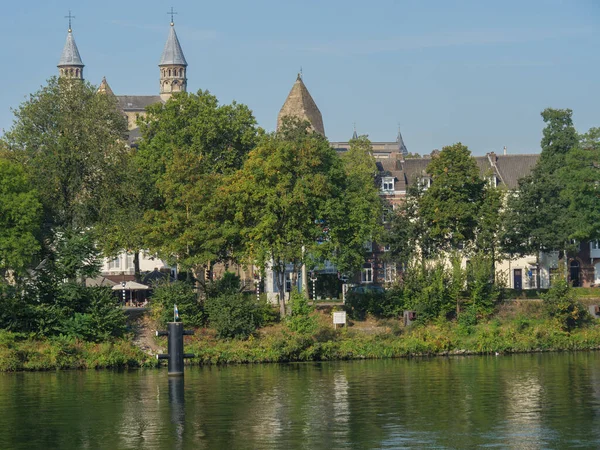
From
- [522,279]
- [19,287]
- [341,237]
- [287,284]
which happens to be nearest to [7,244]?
[19,287]

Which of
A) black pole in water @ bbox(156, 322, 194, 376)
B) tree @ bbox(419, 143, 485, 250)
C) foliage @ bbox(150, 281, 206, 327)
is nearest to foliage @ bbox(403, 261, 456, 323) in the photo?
tree @ bbox(419, 143, 485, 250)

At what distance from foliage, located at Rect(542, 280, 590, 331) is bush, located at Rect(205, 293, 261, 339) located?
60.0ft

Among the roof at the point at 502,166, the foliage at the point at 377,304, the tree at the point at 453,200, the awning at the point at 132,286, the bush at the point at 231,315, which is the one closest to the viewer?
the bush at the point at 231,315

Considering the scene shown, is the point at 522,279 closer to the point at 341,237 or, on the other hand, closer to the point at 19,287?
the point at 341,237

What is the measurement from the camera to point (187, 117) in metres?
85.2

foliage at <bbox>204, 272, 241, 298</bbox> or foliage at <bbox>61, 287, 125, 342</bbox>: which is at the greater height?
foliage at <bbox>204, 272, 241, 298</bbox>

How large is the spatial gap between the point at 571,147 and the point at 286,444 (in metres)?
67.0

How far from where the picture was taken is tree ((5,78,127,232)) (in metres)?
72.5

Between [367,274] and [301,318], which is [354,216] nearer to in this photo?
[301,318]

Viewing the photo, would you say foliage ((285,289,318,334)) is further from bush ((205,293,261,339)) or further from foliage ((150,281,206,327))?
foliage ((150,281,206,327))

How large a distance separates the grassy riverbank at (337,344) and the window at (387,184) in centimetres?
3741

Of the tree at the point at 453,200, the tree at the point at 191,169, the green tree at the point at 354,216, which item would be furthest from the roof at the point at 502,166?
the tree at the point at 191,169

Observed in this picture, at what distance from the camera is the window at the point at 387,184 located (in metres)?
113

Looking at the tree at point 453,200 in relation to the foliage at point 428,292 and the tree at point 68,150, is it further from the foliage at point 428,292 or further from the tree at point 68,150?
the tree at point 68,150
